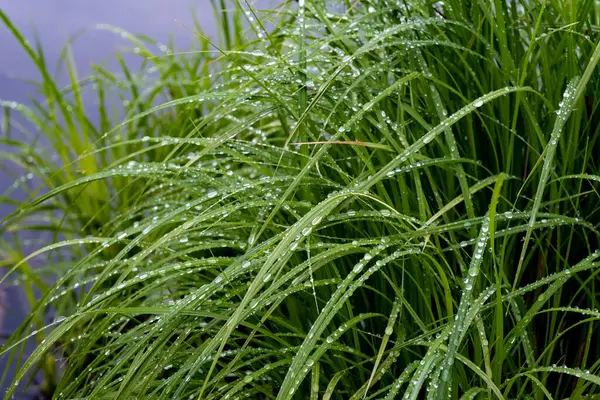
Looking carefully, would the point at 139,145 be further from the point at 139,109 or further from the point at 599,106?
the point at 599,106

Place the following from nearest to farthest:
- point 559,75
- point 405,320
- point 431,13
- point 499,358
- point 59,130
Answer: point 499,358 → point 405,320 → point 559,75 → point 431,13 → point 59,130

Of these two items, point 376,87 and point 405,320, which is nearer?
point 405,320

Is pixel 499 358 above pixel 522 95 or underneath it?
underneath

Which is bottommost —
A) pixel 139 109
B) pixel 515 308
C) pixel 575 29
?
pixel 515 308

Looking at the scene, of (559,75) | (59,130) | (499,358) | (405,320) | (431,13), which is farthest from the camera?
(59,130)

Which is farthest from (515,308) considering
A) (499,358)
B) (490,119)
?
(490,119)

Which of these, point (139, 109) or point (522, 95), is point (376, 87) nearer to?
point (522, 95)

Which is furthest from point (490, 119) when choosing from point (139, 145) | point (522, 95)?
point (139, 145)

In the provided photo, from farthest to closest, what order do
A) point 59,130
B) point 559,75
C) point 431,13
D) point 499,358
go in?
point 59,130
point 431,13
point 559,75
point 499,358

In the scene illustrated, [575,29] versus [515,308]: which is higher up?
[575,29]
